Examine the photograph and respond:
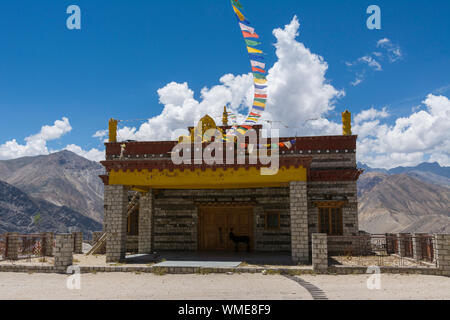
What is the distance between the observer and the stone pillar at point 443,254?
12.3 metres

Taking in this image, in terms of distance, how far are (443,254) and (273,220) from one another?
7.99m

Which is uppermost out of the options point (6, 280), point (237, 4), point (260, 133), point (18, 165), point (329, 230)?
point (18, 165)

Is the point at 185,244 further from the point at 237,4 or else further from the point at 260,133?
the point at 237,4

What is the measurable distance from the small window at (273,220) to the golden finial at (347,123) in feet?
19.2

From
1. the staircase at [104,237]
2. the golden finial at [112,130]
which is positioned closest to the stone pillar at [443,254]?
the staircase at [104,237]

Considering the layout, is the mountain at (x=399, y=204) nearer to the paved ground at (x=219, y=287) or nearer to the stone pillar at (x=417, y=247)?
the stone pillar at (x=417, y=247)

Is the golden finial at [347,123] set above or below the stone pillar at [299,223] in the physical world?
above

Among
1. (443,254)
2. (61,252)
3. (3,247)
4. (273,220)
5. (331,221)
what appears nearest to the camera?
(443,254)

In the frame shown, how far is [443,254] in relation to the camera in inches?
488

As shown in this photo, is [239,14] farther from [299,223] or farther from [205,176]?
[299,223]

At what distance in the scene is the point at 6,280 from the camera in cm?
1184

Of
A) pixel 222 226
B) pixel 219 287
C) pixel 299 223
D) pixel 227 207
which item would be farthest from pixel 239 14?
pixel 222 226
